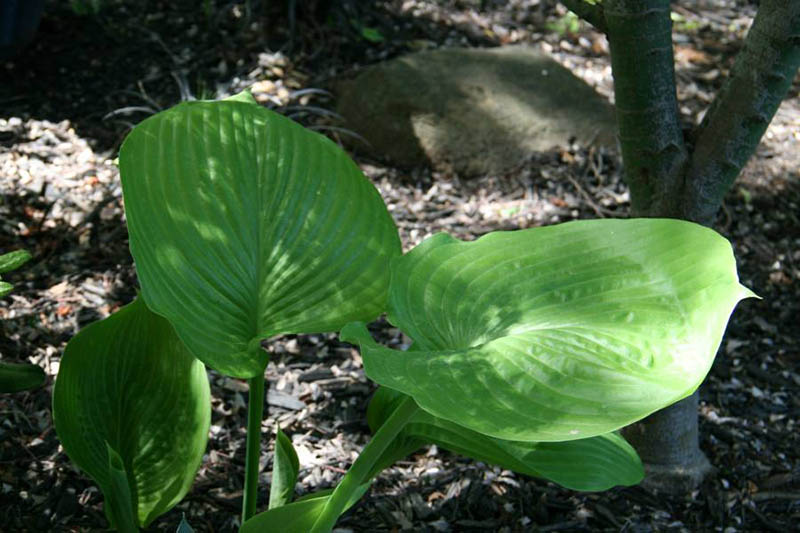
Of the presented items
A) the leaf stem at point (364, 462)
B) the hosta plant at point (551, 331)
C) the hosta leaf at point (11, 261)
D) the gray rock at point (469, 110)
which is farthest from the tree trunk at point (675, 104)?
the gray rock at point (469, 110)

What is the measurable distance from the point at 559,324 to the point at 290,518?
0.58 meters

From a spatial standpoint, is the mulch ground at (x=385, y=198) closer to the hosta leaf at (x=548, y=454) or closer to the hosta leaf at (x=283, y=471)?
the hosta leaf at (x=283, y=471)

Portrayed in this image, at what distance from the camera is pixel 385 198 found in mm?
3010

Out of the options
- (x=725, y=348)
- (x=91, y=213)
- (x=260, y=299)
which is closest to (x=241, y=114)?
(x=260, y=299)

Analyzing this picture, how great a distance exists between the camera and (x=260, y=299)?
142 cm

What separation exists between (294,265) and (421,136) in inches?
75.2

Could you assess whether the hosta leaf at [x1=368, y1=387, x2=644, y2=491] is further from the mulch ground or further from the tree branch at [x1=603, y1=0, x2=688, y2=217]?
the tree branch at [x1=603, y1=0, x2=688, y2=217]

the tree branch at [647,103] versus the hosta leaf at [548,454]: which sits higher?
the tree branch at [647,103]

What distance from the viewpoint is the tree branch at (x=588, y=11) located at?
5.38 ft

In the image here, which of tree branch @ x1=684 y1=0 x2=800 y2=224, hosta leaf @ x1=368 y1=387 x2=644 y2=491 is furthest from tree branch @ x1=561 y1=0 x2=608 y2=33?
hosta leaf @ x1=368 y1=387 x2=644 y2=491

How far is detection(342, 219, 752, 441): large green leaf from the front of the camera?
1.02 metres

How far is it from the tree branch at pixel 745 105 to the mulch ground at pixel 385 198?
71 centimetres

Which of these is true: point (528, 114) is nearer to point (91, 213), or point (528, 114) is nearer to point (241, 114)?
point (91, 213)

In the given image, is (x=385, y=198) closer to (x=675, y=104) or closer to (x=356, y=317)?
(x=675, y=104)
